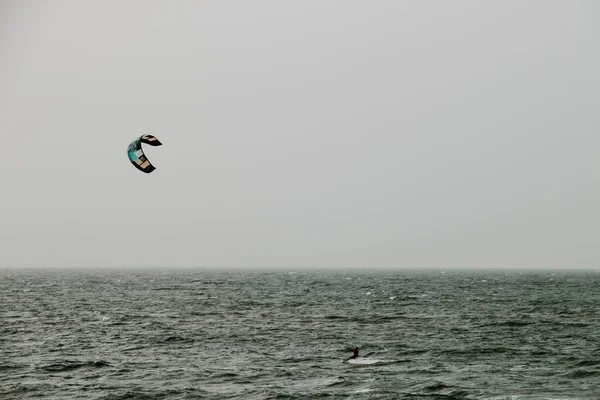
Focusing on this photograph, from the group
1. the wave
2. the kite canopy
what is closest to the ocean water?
the wave

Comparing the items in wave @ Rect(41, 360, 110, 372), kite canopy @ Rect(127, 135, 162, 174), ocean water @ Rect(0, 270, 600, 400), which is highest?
kite canopy @ Rect(127, 135, 162, 174)

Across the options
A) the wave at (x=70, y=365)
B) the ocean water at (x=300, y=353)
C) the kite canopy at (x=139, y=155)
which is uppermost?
the kite canopy at (x=139, y=155)

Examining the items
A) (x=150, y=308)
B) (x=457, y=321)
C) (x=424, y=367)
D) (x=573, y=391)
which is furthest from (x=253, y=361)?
(x=150, y=308)

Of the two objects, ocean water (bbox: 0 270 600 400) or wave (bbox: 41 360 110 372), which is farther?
wave (bbox: 41 360 110 372)

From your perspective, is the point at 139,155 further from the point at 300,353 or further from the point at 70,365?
Answer: the point at 300,353

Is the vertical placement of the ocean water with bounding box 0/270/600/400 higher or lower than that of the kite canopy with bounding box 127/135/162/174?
lower

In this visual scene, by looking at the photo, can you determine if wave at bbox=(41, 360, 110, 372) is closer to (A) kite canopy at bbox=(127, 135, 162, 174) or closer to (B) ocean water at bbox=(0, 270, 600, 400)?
(B) ocean water at bbox=(0, 270, 600, 400)

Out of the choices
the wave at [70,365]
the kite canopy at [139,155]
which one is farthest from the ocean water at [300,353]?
the kite canopy at [139,155]

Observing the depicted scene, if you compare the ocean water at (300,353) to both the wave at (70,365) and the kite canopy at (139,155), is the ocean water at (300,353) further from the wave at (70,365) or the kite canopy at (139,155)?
the kite canopy at (139,155)

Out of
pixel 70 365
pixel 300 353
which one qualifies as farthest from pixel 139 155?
pixel 300 353

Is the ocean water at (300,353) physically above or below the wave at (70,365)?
above

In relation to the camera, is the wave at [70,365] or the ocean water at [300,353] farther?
the wave at [70,365]

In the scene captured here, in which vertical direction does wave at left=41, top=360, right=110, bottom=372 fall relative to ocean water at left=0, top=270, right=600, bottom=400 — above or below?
below

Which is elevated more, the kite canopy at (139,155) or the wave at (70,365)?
the kite canopy at (139,155)
